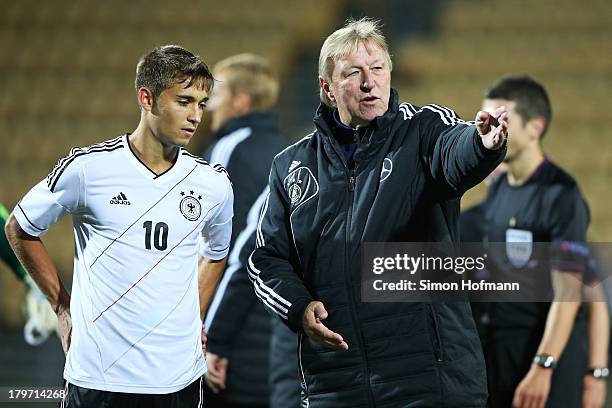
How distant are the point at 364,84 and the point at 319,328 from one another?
27.6 inches

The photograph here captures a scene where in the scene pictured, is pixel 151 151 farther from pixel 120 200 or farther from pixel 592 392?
pixel 592 392

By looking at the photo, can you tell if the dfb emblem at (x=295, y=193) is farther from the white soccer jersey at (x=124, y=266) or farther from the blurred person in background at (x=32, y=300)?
the blurred person in background at (x=32, y=300)

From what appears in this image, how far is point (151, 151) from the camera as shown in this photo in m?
2.54

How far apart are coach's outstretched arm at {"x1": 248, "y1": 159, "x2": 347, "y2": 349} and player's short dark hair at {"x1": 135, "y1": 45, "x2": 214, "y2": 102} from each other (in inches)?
16.0

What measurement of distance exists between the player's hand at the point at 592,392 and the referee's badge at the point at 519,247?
1.71 feet

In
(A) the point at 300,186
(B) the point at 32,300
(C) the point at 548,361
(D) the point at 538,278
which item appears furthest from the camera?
(B) the point at 32,300

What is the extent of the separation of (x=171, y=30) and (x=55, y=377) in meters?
5.28

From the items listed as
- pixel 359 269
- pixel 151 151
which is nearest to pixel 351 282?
pixel 359 269

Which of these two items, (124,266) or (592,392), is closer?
(124,266)

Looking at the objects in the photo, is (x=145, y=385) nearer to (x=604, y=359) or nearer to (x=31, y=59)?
(x=604, y=359)

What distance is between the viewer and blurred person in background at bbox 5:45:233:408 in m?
2.44

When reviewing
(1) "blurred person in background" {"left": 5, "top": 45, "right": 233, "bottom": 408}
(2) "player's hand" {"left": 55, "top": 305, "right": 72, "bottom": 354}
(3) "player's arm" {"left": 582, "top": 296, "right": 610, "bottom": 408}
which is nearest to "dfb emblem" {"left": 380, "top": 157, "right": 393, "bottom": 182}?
(1) "blurred person in background" {"left": 5, "top": 45, "right": 233, "bottom": 408}

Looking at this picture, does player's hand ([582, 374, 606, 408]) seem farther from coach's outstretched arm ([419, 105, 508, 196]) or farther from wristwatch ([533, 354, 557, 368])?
coach's outstretched arm ([419, 105, 508, 196])

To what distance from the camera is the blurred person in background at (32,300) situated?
11.5ft
